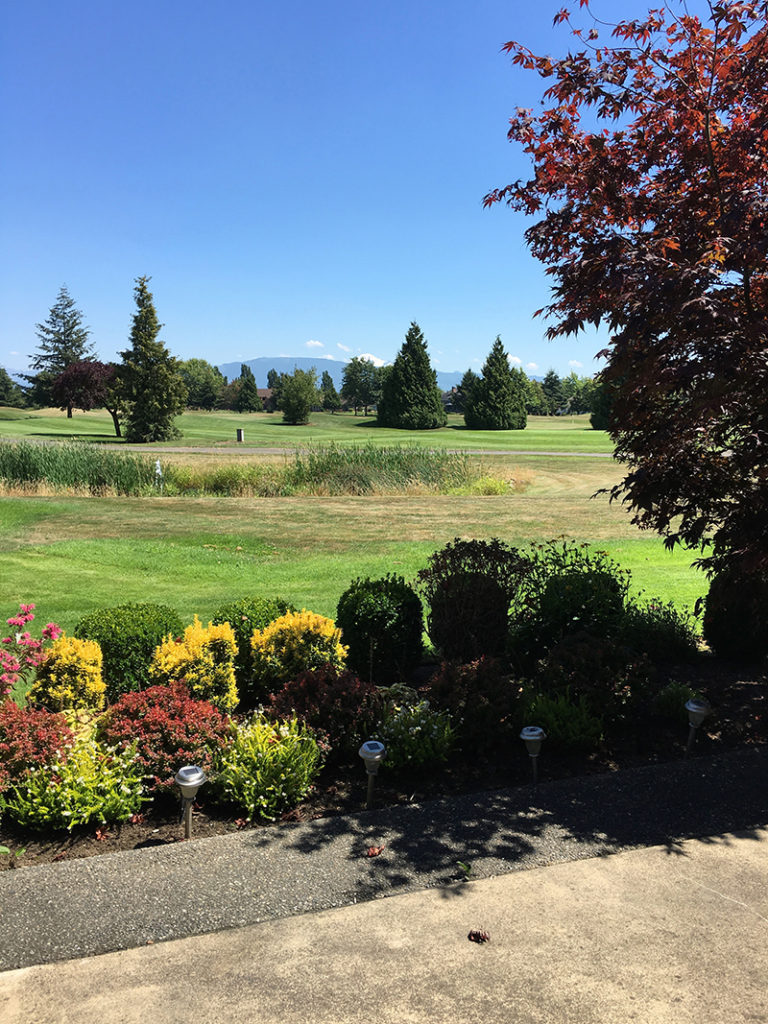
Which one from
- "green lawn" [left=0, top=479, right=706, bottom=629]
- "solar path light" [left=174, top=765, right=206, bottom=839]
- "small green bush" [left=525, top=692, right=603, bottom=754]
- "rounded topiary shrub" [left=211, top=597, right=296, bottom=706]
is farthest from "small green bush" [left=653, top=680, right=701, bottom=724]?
"green lawn" [left=0, top=479, right=706, bottom=629]

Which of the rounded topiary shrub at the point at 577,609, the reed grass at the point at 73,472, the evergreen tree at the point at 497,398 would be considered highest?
the evergreen tree at the point at 497,398

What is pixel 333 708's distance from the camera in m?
4.51

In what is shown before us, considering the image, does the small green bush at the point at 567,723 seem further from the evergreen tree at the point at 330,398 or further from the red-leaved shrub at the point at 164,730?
the evergreen tree at the point at 330,398

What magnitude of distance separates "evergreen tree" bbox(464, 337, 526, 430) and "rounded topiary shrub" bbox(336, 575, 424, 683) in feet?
162

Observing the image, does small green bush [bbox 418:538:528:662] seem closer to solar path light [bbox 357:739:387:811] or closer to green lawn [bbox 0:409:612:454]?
solar path light [bbox 357:739:387:811]

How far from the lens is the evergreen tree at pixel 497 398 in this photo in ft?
175

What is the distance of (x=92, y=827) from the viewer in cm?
378

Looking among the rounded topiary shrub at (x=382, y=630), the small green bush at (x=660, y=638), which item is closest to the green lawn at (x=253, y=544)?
the rounded topiary shrub at (x=382, y=630)

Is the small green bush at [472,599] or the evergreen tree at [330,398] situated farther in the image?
the evergreen tree at [330,398]

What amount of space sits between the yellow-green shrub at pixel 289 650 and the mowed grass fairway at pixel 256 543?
274 cm

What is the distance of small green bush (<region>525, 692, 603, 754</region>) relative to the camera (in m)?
4.53

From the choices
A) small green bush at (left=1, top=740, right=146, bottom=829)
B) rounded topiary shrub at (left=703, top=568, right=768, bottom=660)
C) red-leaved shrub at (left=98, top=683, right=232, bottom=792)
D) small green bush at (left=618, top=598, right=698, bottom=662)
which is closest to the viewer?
small green bush at (left=1, top=740, right=146, bottom=829)

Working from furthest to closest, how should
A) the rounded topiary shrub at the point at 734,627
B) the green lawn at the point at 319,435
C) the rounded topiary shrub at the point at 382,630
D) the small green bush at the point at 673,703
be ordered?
1. the green lawn at the point at 319,435
2. the rounded topiary shrub at the point at 382,630
3. the rounded topiary shrub at the point at 734,627
4. the small green bush at the point at 673,703

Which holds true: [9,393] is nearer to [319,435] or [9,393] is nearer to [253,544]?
[319,435]
